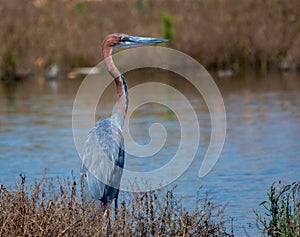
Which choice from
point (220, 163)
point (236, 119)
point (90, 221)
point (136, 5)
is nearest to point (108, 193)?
point (90, 221)

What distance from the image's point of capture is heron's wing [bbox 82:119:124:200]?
721cm

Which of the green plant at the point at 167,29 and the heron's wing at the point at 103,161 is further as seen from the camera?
the green plant at the point at 167,29

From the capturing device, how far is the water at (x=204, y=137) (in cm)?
992

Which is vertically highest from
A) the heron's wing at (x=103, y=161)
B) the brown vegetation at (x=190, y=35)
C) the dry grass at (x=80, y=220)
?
the brown vegetation at (x=190, y=35)

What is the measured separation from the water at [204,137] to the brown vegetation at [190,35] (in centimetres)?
260

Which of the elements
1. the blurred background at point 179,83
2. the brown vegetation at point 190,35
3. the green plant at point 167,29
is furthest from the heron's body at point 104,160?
the green plant at point 167,29

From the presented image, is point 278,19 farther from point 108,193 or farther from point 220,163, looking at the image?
point 108,193

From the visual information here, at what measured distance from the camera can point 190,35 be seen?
26109mm

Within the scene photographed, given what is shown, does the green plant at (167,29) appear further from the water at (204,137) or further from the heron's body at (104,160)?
the heron's body at (104,160)

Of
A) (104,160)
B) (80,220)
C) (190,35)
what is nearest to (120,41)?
(104,160)

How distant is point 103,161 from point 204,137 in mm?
6651

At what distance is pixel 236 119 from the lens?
15.6 metres

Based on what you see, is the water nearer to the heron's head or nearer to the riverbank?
the riverbank

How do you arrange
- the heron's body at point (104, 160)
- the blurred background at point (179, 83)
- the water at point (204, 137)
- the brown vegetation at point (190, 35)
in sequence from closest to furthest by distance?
the heron's body at point (104, 160)
the water at point (204, 137)
the blurred background at point (179, 83)
the brown vegetation at point (190, 35)
